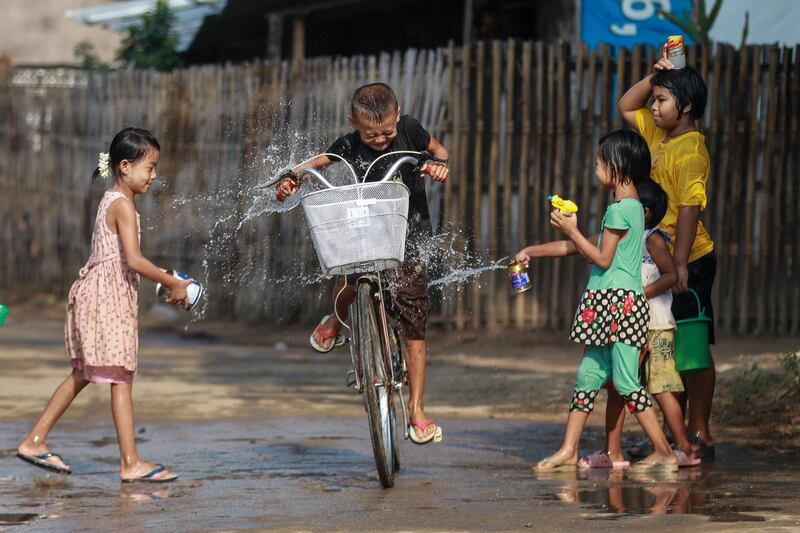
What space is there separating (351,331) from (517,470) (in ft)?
3.58

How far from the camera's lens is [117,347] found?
6773mm

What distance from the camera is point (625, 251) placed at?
658 cm

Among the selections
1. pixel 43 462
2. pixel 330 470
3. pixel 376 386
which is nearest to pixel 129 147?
pixel 43 462

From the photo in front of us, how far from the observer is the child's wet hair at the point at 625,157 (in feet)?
21.6

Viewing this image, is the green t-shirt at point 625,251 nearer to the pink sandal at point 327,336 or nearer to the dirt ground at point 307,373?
the pink sandal at point 327,336

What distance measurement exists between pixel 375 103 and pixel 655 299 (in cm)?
167

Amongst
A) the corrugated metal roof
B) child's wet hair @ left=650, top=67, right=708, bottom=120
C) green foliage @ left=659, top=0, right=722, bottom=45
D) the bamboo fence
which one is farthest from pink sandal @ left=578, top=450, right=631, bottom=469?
the corrugated metal roof

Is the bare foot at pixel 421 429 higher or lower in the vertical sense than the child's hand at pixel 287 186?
lower

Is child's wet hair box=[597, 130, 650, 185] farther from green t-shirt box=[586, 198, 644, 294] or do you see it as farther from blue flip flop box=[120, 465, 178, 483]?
blue flip flop box=[120, 465, 178, 483]

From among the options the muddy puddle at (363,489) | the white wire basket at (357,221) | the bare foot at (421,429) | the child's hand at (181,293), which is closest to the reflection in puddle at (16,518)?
the muddy puddle at (363,489)

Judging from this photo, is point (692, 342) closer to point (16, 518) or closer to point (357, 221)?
point (357, 221)

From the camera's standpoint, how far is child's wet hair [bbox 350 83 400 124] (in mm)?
6434

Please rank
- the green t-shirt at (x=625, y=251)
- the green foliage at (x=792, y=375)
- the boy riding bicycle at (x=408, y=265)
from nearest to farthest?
1. the green t-shirt at (x=625, y=251)
2. the boy riding bicycle at (x=408, y=265)
3. the green foliage at (x=792, y=375)

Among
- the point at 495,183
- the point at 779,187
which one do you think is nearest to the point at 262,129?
the point at 495,183
